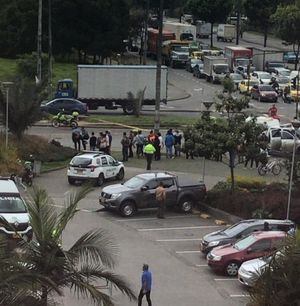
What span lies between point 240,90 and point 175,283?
168 ft

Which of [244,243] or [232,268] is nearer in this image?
[232,268]

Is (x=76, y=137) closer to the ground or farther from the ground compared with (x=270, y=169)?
farther from the ground

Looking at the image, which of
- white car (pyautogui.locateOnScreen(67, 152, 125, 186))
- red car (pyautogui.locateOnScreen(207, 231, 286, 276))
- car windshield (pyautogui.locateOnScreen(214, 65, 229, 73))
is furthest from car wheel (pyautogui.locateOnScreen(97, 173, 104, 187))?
car windshield (pyautogui.locateOnScreen(214, 65, 229, 73))

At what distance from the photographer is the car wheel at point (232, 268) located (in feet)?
75.7

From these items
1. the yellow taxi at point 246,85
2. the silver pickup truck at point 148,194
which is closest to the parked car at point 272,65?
the yellow taxi at point 246,85

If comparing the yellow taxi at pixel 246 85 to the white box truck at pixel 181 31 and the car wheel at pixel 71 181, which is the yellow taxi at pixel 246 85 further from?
the car wheel at pixel 71 181

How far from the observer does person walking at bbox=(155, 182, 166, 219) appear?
2939cm

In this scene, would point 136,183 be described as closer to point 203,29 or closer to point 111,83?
point 111,83

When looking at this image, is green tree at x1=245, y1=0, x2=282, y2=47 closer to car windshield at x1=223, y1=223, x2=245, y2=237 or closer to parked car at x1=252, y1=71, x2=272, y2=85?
parked car at x1=252, y1=71, x2=272, y2=85

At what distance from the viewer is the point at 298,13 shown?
85.1m

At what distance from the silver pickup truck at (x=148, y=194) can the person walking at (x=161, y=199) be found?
41cm

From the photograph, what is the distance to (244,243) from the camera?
23547mm

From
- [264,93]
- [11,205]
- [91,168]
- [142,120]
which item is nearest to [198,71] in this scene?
[264,93]

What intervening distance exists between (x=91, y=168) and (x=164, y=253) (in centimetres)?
965
